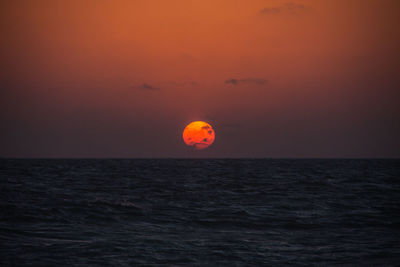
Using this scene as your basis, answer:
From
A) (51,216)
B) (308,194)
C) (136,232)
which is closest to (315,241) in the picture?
(136,232)

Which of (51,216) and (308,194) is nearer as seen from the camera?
(51,216)

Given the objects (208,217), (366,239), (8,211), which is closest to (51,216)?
(8,211)

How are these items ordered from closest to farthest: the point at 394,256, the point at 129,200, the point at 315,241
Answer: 1. the point at 394,256
2. the point at 315,241
3. the point at 129,200

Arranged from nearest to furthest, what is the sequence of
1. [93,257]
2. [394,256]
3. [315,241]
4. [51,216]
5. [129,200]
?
[93,257] → [394,256] → [315,241] → [51,216] → [129,200]

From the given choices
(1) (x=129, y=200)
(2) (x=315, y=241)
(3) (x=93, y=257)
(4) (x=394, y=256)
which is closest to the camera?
(3) (x=93, y=257)

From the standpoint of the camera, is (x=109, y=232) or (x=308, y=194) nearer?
(x=109, y=232)

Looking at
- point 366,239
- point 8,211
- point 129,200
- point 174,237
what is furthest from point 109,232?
point 129,200

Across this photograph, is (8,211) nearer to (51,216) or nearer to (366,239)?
(51,216)

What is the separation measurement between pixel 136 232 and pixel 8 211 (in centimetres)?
775

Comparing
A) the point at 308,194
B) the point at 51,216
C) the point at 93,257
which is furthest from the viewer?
the point at 308,194

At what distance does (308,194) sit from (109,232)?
19939mm

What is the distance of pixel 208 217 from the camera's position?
782 inches

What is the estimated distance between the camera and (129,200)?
26.5 m

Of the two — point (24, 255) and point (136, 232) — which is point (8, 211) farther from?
point (24, 255)
